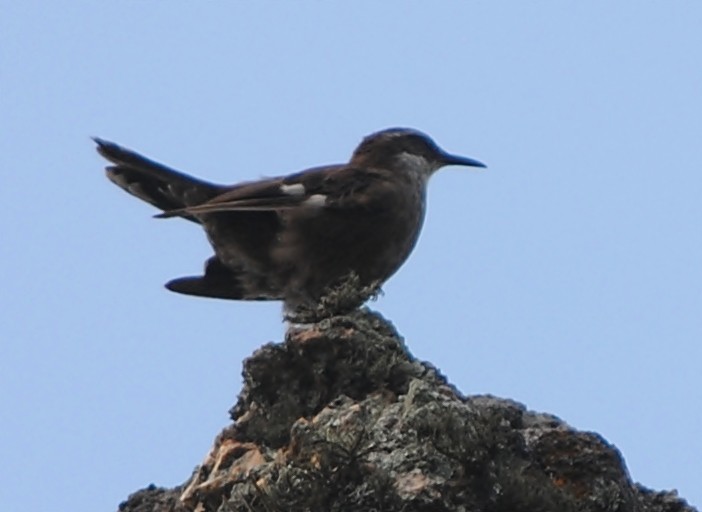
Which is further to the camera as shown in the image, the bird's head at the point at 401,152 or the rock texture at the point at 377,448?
the bird's head at the point at 401,152

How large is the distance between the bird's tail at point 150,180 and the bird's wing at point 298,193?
0.56 ft

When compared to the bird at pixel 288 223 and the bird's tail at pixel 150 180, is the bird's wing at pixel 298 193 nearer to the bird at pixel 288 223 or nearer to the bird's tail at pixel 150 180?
the bird at pixel 288 223

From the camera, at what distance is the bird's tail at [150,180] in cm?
888

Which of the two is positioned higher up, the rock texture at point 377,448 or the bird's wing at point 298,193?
the bird's wing at point 298,193

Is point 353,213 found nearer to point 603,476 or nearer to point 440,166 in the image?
point 440,166

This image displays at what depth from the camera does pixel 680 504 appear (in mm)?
5199

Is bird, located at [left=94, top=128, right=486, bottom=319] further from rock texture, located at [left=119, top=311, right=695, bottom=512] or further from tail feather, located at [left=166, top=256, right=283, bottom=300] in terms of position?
rock texture, located at [left=119, top=311, right=695, bottom=512]

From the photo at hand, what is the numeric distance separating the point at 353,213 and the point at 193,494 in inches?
155

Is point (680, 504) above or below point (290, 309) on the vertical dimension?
below

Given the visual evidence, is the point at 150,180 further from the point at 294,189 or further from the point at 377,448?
the point at 377,448

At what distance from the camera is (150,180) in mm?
8945

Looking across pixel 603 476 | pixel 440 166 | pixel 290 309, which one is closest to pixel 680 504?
pixel 603 476

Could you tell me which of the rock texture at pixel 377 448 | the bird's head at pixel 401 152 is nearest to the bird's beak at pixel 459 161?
the bird's head at pixel 401 152

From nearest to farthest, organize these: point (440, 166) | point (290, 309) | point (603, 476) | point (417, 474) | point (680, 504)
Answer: point (417, 474), point (603, 476), point (680, 504), point (290, 309), point (440, 166)
